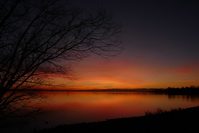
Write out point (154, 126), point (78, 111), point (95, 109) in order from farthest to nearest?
point (95, 109), point (78, 111), point (154, 126)

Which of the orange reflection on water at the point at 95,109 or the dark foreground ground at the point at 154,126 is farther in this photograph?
the orange reflection on water at the point at 95,109

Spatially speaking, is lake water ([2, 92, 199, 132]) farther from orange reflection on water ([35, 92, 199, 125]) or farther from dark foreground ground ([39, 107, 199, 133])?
dark foreground ground ([39, 107, 199, 133])

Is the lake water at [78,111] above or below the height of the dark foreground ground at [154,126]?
below

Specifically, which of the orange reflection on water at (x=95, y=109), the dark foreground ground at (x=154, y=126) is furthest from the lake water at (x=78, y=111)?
the dark foreground ground at (x=154, y=126)

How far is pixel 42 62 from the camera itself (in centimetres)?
352

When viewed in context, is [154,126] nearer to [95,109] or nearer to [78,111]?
[78,111]

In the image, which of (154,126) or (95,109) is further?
(95,109)

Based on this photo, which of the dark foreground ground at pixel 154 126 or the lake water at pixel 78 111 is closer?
the dark foreground ground at pixel 154 126

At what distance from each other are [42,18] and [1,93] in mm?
2240

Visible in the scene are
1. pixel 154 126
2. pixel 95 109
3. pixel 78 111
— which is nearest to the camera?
pixel 154 126

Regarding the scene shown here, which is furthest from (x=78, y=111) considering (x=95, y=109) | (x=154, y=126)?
(x=154, y=126)

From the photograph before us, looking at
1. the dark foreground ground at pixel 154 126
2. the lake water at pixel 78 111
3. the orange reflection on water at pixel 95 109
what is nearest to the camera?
the dark foreground ground at pixel 154 126

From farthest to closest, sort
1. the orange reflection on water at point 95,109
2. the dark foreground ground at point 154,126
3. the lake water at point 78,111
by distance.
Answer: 1. the orange reflection on water at point 95,109
2. the lake water at point 78,111
3. the dark foreground ground at point 154,126

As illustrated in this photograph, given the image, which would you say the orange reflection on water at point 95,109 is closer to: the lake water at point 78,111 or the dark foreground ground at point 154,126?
the lake water at point 78,111
